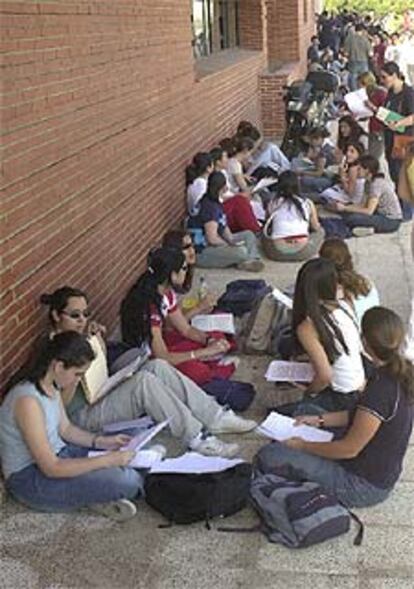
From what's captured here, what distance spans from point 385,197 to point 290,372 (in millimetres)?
4370

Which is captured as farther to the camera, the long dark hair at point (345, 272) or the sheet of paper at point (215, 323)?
the sheet of paper at point (215, 323)

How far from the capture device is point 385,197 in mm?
9703

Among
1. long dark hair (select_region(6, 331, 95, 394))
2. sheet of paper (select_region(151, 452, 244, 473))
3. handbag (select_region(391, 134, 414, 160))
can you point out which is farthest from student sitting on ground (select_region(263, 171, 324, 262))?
long dark hair (select_region(6, 331, 95, 394))

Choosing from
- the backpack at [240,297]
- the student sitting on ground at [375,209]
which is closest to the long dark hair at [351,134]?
the student sitting on ground at [375,209]

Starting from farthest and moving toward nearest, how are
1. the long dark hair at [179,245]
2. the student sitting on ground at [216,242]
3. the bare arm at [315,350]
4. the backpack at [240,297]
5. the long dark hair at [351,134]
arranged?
the long dark hair at [351,134] < the student sitting on ground at [216,242] < the backpack at [240,297] < the long dark hair at [179,245] < the bare arm at [315,350]

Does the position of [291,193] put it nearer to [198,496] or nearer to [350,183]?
[350,183]

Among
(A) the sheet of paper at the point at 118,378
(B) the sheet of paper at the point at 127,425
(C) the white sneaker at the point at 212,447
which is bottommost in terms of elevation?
(C) the white sneaker at the point at 212,447

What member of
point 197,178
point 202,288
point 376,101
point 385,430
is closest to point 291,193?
point 197,178

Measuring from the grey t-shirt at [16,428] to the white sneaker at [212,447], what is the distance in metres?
0.85

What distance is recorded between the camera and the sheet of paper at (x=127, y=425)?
16.4ft

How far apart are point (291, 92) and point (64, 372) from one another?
11.2 m

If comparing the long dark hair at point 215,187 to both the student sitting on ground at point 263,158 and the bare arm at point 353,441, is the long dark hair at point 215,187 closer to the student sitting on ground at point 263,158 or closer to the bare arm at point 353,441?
the student sitting on ground at point 263,158

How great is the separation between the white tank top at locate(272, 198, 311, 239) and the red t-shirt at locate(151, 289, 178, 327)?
2.72 metres

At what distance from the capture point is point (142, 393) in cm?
504
